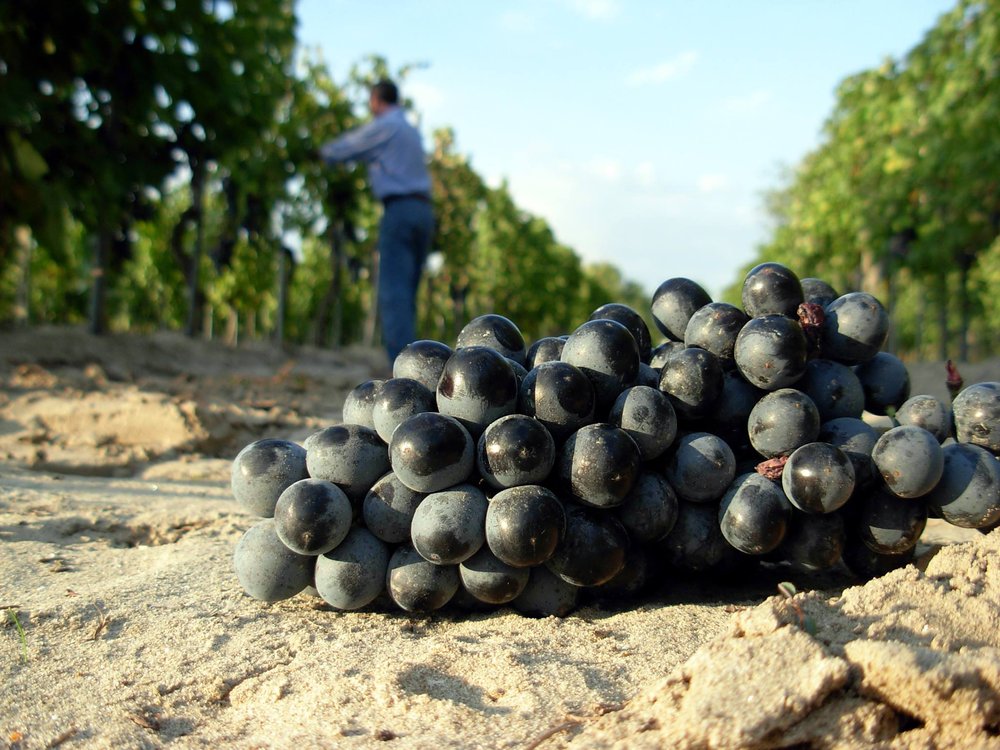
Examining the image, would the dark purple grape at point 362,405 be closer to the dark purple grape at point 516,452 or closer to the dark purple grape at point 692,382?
the dark purple grape at point 516,452

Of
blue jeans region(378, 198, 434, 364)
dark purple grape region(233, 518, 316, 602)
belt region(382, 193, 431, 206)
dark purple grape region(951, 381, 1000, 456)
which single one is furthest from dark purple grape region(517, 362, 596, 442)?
belt region(382, 193, 431, 206)

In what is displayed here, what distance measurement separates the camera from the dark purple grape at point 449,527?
5.95ft

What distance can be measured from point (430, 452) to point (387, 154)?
4.78m

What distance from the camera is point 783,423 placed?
1.97 meters

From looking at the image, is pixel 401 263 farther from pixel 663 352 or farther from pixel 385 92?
pixel 663 352

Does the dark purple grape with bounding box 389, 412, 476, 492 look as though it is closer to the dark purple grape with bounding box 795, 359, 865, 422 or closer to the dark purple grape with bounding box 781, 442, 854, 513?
the dark purple grape with bounding box 781, 442, 854, 513

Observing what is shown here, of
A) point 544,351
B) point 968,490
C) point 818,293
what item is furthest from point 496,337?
point 968,490

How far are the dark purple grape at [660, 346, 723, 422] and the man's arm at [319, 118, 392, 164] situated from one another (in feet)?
15.1

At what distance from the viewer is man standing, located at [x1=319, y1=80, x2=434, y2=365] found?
6035mm

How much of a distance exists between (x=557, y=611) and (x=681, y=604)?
0.33 metres

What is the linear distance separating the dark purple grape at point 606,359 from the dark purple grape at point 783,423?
332 mm

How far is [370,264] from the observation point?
17.2 metres

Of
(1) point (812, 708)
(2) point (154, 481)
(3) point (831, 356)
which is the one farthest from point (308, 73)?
(1) point (812, 708)

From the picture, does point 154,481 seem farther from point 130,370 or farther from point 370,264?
point 370,264
